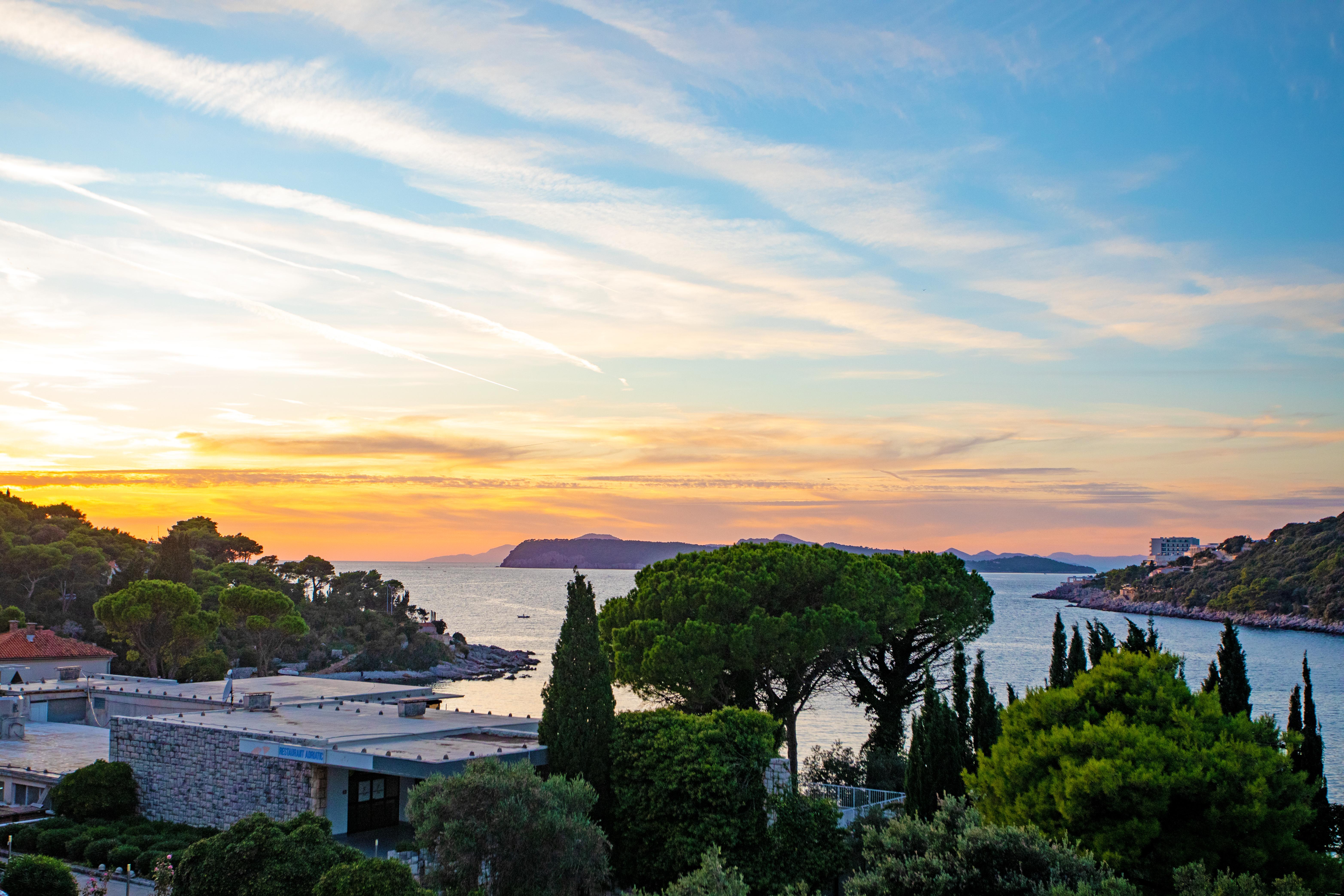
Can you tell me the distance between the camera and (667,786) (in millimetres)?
22844

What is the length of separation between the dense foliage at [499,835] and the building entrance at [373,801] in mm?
5971

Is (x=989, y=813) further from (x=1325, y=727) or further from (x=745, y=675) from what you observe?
(x=1325, y=727)

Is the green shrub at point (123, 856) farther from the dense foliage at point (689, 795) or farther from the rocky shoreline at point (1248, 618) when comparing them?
the rocky shoreline at point (1248, 618)

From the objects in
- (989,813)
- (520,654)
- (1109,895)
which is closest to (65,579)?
(520,654)

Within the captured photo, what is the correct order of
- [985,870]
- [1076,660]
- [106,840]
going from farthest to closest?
[1076,660]
[106,840]
[985,870]

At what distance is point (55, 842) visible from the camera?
926 inches

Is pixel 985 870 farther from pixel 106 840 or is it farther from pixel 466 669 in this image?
pixel 466 669

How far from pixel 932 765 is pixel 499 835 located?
12.1 meters

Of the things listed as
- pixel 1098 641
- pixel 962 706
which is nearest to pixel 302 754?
pixel 962 706

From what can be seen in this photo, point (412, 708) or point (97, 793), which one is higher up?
point (412, 708)

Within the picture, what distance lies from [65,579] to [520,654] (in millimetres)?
50933

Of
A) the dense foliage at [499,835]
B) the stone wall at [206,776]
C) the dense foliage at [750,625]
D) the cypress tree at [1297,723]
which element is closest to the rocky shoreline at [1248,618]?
the dense foliage at [750,625]

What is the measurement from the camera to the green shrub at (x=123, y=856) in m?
22.0

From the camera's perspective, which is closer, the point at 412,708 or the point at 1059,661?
the point at 412,708
